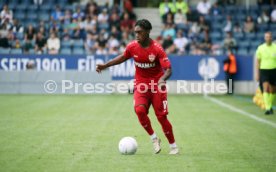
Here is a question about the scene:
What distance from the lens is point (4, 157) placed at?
958 centimetres

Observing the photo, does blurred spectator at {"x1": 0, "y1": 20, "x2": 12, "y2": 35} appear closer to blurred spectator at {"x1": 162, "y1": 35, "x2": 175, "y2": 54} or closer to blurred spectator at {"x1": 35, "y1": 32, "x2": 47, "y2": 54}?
blurred spectator at {"x1": 35, "y1": 32, "x2": 47, "y2": 54}

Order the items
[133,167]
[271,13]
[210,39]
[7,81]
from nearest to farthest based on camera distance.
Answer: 1. [133,167]
2. [7,81]
3. [210,39]
4. [271,13]

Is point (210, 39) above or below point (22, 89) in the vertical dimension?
above

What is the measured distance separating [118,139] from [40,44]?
58.3 ft

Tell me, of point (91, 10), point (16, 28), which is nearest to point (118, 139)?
point (16, 28)

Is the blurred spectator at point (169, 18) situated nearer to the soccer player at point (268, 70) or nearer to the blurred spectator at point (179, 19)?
the blurred spectator at point (179, 19)

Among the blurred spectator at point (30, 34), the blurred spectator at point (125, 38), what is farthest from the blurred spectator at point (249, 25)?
the blurred spectator at point (30, 34)

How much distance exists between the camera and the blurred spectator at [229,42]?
29.9 metres

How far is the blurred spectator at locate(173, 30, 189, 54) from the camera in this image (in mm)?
29873

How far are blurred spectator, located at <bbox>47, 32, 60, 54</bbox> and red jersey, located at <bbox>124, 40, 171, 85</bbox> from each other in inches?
748

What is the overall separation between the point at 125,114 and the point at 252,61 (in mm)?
12661

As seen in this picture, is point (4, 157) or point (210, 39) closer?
point (4, 157)

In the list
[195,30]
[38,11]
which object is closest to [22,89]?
[38,11]

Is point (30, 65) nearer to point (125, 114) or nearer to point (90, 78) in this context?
point (90, 78)
